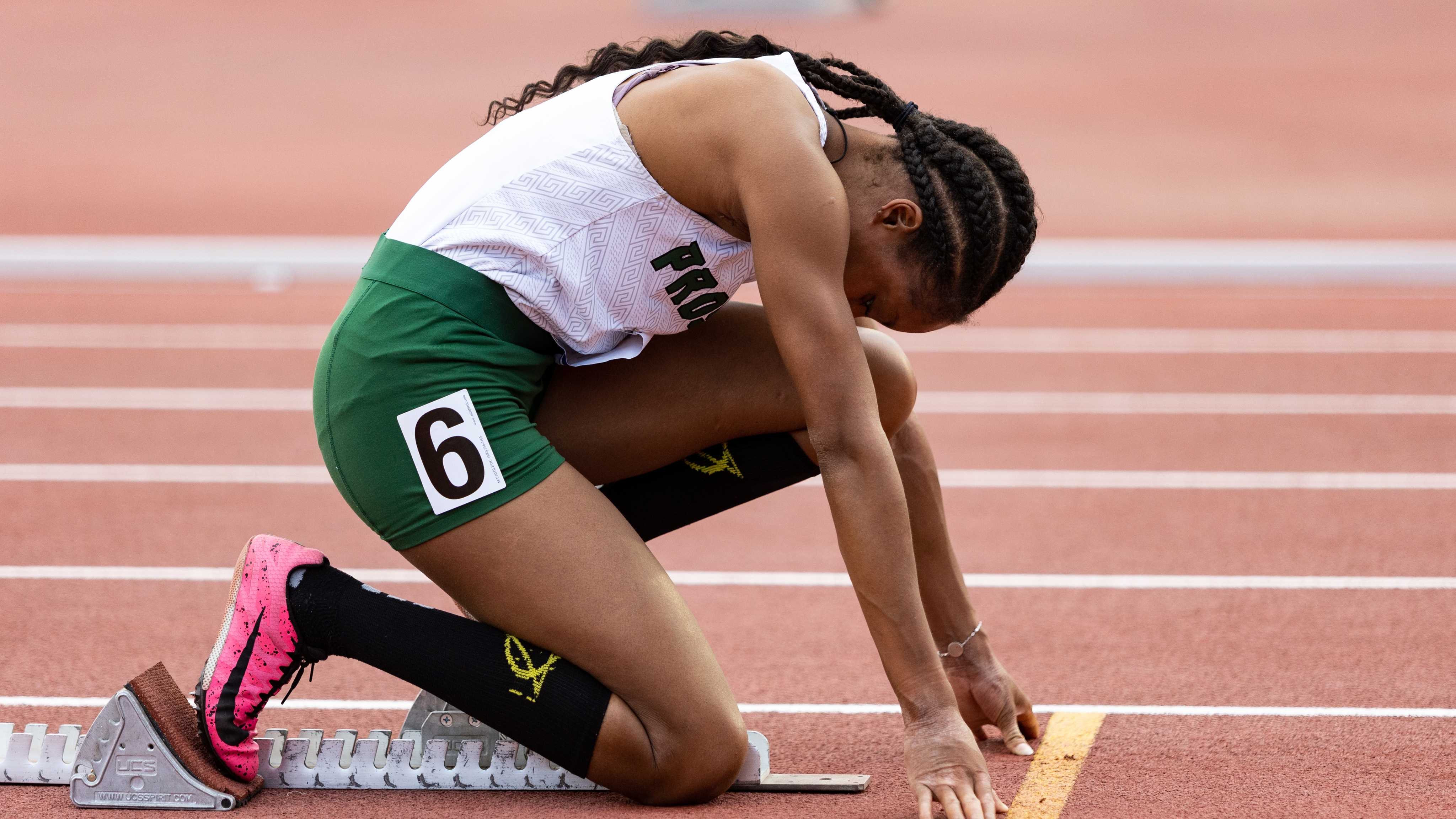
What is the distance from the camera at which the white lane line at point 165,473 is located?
592 centimetres

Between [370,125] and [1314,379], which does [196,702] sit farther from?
[370,125]

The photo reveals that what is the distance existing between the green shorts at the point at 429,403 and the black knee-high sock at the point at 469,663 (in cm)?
15

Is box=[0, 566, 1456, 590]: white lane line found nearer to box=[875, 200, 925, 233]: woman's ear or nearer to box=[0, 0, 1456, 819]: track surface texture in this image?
box=[0, 0, 1456, 819]: track surface texture

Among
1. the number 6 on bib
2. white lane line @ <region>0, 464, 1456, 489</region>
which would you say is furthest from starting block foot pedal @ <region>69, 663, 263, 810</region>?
white lane line @ <region>0, 464, 1456, 489</region>

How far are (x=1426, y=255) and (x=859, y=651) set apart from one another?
9380 mm

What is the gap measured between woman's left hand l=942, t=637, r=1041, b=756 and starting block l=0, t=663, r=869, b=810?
0.27m

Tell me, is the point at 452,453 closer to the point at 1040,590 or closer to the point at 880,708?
the point at 880,708

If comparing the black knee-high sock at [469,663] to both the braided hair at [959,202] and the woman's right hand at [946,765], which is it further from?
the braided hair at [959,202]

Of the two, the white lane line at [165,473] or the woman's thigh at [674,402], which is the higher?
the woman's thigh at [674,402]

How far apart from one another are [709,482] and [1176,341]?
260 inches

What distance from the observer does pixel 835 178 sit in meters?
2.54

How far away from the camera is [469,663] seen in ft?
8.97

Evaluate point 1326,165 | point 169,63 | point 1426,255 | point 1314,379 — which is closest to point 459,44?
point 169,63

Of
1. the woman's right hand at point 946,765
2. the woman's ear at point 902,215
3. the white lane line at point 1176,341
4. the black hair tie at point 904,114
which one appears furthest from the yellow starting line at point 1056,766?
the white lane line at point 1176,341
